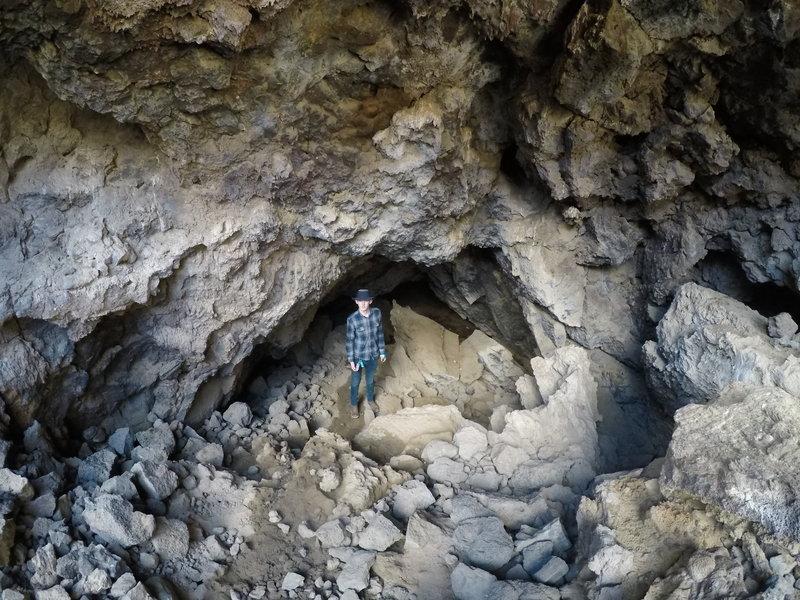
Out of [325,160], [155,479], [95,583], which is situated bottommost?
[155,479]

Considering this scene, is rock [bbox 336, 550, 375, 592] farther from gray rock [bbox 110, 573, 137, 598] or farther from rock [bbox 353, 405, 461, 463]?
rock [bbox 353, 405, 461, 463]

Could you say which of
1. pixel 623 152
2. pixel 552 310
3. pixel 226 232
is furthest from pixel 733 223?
pixel 226 232

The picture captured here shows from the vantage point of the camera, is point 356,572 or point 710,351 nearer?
point 356,572

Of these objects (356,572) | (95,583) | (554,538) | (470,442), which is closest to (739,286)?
(470,442)

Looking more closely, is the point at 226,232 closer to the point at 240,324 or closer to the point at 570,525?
the point at 240,324

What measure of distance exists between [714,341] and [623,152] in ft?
5.15

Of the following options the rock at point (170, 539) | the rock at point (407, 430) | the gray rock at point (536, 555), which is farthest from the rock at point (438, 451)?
the rock at point (170, 539)

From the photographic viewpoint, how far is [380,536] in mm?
3561

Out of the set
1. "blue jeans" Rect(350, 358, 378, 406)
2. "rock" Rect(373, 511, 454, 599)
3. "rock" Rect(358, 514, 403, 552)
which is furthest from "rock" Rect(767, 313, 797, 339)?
"blue jeans" Rect(350, 358, 378, 406)

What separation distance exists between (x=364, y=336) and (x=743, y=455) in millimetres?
3289

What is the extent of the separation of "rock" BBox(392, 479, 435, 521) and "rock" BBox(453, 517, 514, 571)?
0.42 m

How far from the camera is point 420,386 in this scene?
20.3 feet

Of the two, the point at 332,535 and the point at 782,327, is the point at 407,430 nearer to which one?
the point at 332,535

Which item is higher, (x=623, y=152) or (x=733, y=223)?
(x=623, y=152)
